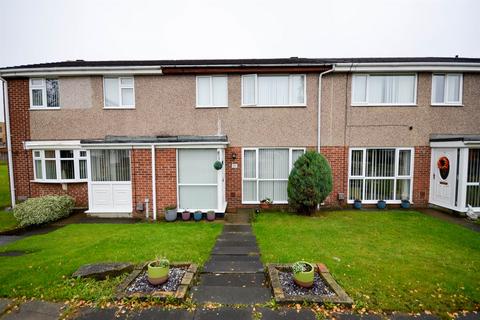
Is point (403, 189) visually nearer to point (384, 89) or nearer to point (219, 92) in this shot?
point (384, 89)

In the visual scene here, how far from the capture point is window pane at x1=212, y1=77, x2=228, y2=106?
9195 mm

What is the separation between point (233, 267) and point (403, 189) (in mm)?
8360

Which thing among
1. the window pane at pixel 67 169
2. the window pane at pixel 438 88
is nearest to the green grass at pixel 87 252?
the window pane at pixel 67 169

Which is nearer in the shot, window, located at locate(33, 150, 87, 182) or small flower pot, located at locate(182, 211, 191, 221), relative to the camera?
small flower pot, located at locate(182, 211, 191, 221)

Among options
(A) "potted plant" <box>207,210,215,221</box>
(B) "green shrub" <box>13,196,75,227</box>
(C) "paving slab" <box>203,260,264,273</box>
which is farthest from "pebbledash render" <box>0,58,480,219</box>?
(C) "paving slab" <box>203,260,264,273</box>

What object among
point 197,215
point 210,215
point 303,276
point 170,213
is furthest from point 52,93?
point 303,276

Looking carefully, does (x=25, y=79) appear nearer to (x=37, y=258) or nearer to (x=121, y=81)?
(x=121, y=81)

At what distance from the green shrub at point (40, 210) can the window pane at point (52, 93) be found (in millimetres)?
3970

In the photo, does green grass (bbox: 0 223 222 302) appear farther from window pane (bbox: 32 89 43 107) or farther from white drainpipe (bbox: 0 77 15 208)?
window pane (bbox: 32 89 43 107)

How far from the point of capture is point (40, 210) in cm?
756

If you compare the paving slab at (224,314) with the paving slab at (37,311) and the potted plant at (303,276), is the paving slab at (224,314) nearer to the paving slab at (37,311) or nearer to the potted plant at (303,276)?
the potted plant at (303,276)

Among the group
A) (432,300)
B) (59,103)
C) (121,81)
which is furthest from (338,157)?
(59,103)

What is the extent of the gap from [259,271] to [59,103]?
33.9 feet

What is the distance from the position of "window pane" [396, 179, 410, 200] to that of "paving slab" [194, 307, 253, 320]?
8759 millimetres
